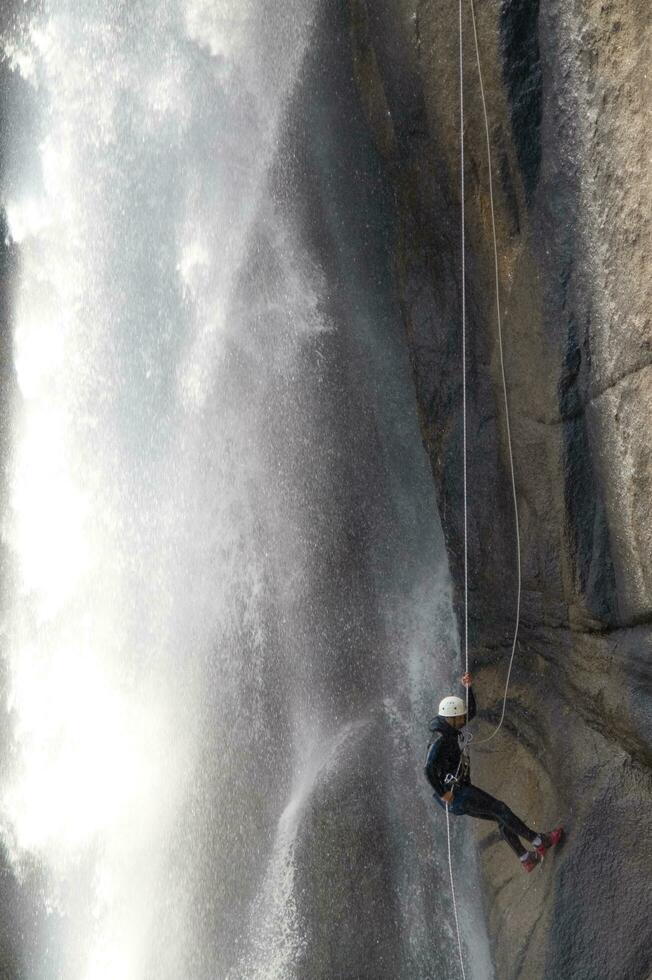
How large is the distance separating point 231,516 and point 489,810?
Answer: 4.23 meters

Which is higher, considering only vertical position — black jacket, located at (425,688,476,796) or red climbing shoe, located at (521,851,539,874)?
black jacket, located at (425,688,476,796)

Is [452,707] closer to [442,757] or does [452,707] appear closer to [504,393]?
[442,757]

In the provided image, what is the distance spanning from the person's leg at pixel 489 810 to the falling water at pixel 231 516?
1339 millimetres

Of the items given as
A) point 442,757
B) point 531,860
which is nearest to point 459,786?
point 442,757

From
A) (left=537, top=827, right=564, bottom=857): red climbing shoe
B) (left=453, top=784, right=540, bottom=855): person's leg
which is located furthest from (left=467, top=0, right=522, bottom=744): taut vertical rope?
(left=537, top=827, right=564, bottom=857): red climbing shoe

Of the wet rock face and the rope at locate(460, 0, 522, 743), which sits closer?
the wet rock face

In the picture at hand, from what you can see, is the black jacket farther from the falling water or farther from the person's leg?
the falling water

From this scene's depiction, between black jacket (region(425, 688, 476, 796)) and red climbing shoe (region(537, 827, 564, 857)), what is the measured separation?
776 mm

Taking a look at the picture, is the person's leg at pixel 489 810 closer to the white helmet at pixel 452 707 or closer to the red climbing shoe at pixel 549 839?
the red climbing shoe at pixel 549 839

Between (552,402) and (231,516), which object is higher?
(552,402)

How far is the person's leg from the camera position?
9.07 m

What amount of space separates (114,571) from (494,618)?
463 cm

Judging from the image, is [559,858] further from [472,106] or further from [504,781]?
[472,106]

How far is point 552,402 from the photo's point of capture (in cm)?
Answer: 886
